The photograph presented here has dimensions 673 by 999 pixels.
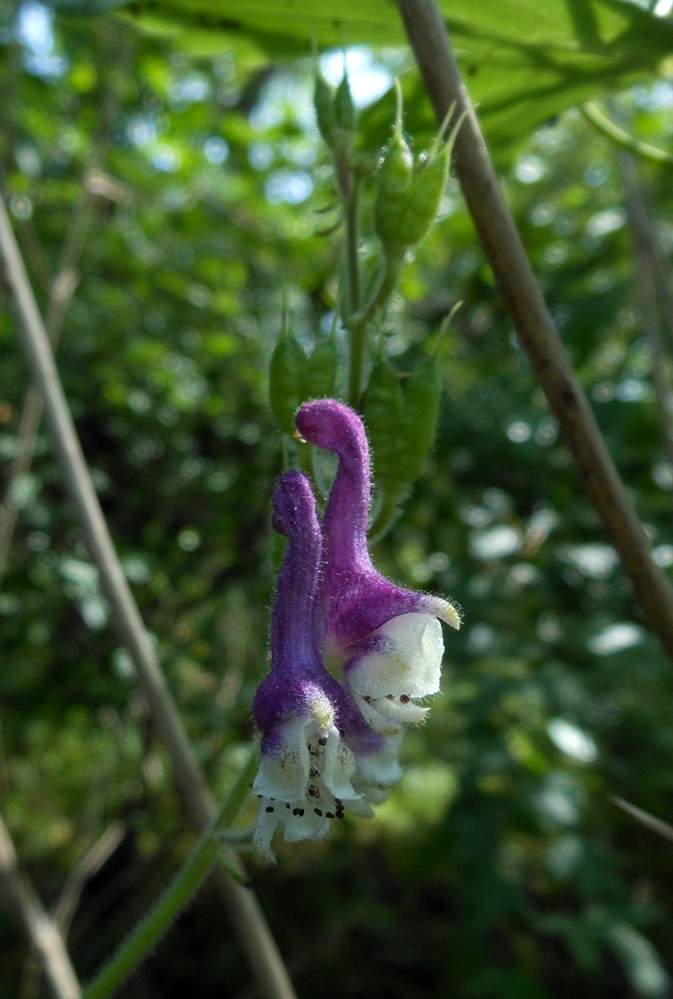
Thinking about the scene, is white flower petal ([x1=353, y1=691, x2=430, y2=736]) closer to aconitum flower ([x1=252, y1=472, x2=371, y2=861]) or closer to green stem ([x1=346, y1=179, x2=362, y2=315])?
aconitum flower ([x1=252, y1=472, x2=371, y2=861])

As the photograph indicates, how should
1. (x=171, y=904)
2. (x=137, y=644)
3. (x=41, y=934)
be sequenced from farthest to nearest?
(x=41, y=934), (x=137, y=644), (x=171, y=904)

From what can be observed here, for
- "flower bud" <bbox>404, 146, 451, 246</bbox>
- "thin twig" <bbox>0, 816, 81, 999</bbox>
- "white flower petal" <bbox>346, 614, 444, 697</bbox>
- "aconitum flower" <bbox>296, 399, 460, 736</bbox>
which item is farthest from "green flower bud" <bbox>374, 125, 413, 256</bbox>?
"thin twig" <bbox>0, 816, 81, 999</bbox>

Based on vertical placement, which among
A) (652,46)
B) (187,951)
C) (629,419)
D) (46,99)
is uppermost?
(46,99)

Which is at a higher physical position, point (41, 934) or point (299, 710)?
point (299, 710)

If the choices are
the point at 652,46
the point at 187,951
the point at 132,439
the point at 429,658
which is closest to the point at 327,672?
the point at 429,658

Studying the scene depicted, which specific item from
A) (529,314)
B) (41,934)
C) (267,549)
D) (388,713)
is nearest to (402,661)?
(388,713)

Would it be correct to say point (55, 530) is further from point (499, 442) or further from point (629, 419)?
point (629, 419)

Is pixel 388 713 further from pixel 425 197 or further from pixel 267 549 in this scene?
pixel 267 549
